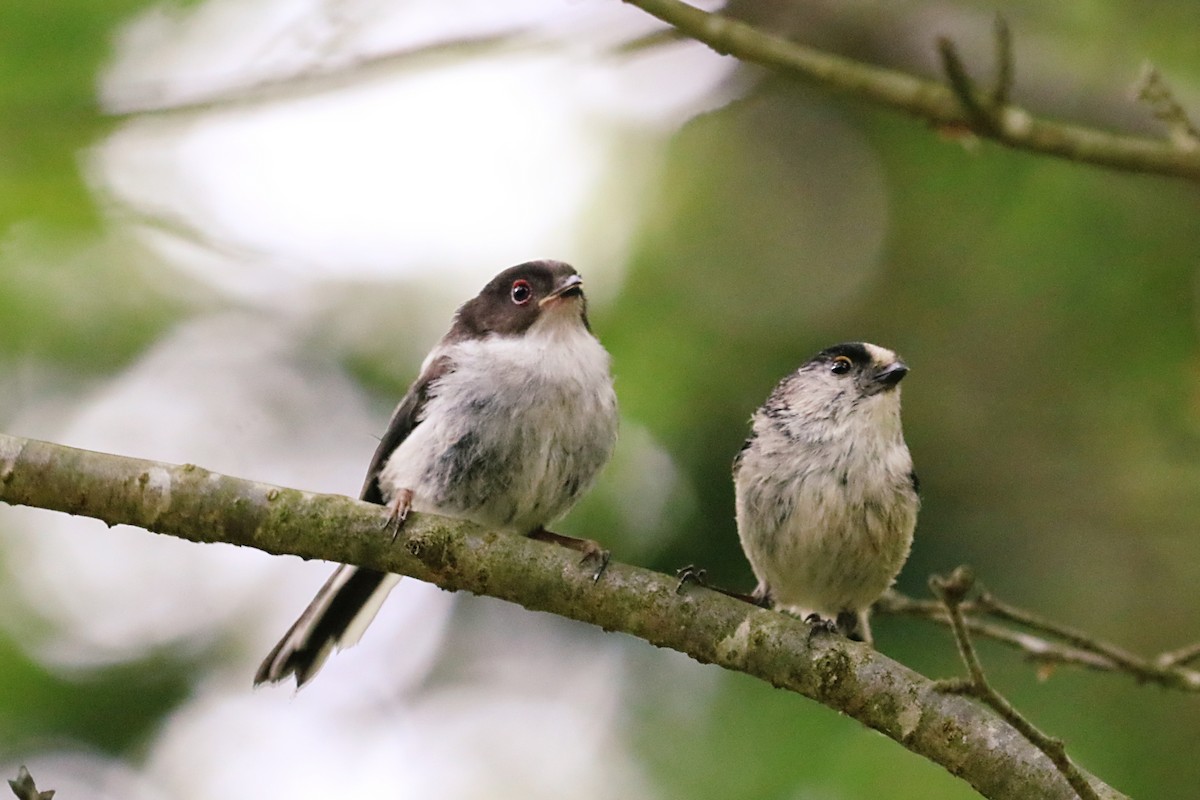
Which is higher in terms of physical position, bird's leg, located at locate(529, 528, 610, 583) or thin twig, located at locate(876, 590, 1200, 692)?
bird's leg, located at locate(529, 528, 610, 583)

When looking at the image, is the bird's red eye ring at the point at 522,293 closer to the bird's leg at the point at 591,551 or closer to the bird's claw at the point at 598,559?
the bird's leg at the point at 591,551

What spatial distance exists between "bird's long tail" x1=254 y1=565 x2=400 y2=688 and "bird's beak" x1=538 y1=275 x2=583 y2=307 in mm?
1119

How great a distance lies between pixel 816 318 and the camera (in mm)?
7078

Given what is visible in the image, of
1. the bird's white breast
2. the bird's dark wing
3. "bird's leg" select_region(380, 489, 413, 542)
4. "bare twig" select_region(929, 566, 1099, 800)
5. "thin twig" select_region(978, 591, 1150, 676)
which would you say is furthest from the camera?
the bird's dark wing

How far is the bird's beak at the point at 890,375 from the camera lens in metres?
4.79

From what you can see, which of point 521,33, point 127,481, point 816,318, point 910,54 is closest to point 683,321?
point 816,318

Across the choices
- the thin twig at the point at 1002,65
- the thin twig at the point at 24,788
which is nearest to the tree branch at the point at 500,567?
the thin twig at the point at 24,788

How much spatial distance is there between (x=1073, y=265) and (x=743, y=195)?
248cm

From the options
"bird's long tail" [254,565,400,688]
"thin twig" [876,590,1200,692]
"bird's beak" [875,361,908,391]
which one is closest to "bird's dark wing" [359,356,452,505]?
"bird's long tail" [254,565,400,688]

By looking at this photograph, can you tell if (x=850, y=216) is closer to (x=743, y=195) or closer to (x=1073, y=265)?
(x=743, y=195)

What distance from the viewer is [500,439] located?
4473mm

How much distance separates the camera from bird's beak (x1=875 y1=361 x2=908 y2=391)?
4.79 metres

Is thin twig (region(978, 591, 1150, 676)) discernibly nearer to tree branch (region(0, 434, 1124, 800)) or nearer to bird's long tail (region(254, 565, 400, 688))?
tree branch (region(0, 434, 1124, 800))

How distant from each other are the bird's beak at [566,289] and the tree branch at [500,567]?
1268 millimetres
